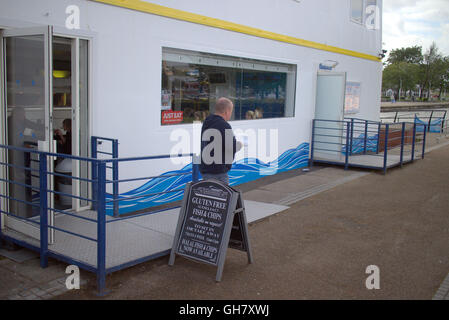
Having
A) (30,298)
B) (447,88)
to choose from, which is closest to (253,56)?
(30,298)

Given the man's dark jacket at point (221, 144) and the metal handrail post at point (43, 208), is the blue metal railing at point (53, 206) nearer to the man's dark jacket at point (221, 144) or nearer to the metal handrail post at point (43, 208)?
the metal handrail post at point (43, 208)

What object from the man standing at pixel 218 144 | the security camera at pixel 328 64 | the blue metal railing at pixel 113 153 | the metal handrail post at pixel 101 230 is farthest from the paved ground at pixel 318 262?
the security camera at pixel 328 64

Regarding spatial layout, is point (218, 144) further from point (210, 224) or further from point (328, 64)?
point (328, 64)

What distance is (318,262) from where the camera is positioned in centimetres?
522

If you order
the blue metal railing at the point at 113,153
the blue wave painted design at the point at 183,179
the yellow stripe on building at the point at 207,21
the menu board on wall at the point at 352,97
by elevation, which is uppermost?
the yellow stripe on building at the point at 207,21

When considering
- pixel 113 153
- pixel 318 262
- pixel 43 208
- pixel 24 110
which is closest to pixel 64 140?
pixel 113 153

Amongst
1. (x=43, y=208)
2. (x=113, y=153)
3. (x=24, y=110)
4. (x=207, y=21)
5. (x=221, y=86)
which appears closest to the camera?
(x=43, y=208)

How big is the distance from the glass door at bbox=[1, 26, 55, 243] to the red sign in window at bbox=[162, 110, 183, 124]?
2.59m

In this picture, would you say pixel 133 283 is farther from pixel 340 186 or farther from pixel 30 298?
pixel 340 186

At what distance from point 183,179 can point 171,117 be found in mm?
1162

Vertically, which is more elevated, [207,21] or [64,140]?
[207,21]

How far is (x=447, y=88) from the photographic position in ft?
340

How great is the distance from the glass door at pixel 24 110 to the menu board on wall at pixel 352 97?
1025 cm

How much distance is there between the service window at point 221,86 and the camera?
777 cm
